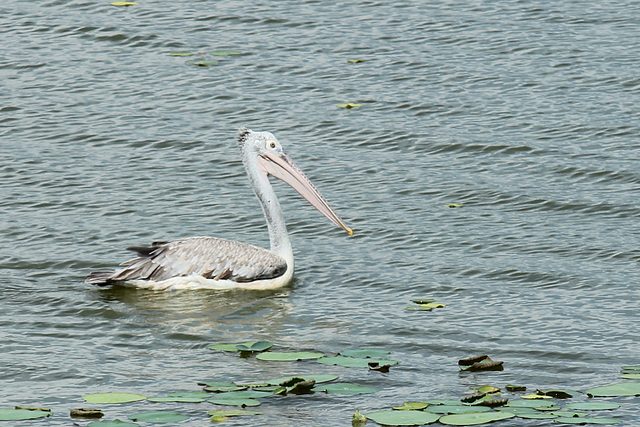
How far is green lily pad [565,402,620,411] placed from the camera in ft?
19.5

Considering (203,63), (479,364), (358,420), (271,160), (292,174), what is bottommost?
(479,364)

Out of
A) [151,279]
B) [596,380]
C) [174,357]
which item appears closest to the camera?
[596,380]

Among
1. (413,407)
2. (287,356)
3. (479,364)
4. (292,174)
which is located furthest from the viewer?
(292,174)

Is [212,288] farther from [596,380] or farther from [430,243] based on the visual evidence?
[596,380]

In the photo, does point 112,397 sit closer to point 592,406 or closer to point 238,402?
point 238,402

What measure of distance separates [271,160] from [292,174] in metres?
0.21

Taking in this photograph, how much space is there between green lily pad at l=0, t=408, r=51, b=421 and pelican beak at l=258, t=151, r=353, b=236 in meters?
4.11

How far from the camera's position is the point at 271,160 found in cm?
987

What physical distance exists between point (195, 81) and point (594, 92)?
186 inches

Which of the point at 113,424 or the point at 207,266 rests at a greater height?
the point at 113,424

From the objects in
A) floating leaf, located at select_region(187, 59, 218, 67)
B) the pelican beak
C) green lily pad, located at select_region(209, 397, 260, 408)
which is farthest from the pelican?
floating leaf, located at select_region(187, 59, 218, 67)

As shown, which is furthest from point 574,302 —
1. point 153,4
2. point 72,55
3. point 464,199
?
point 153,4

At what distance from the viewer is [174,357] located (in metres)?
7.33

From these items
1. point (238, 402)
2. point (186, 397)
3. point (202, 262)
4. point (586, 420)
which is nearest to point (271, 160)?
Answer: point (202, 262)
